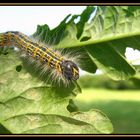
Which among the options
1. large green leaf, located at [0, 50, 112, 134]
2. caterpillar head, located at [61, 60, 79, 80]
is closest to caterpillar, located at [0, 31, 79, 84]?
caterpillar head, located at [61, 60, 79, 80]

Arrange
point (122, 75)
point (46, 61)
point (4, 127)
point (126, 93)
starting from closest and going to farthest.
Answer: point (4, 127) < point (122, 75) < point (46, 61) < point (126, 93)

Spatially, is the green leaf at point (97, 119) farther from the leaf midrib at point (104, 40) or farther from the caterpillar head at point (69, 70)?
the leaf midrib at point (104, 40)

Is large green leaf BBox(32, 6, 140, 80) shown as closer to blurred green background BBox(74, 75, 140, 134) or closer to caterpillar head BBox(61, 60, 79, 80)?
caterpillar head BBox(61, 60, 79, 80)

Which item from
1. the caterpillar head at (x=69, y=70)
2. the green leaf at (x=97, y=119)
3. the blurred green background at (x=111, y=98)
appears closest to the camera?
the green leaf at (x=97, y=119)

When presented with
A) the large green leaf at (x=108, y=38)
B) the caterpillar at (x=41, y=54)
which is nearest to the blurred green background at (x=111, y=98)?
the caterpillar at (x=41, y=54)

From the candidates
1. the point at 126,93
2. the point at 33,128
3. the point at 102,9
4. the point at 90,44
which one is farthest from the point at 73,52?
the point at 126,93

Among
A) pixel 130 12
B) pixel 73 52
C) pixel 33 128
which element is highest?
pixel 130 12

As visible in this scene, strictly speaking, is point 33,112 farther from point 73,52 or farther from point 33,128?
point 73,52
